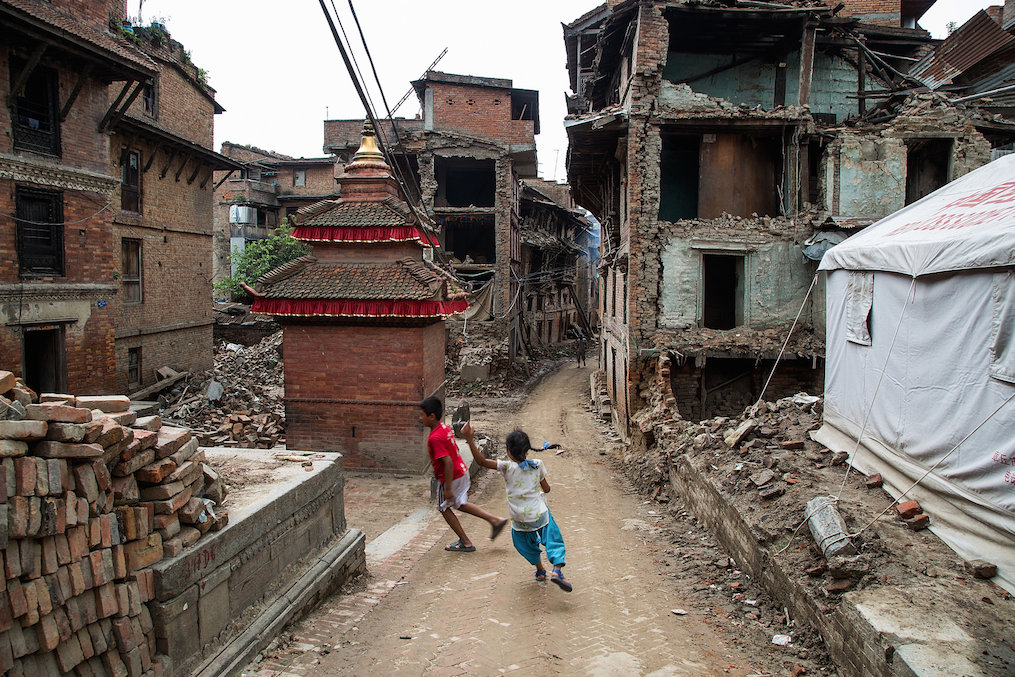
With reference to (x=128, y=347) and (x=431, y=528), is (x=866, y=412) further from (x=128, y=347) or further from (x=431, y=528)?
(x=128, y=347)

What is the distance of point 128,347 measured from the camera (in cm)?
1984

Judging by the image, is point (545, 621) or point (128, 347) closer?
point (545, 621)

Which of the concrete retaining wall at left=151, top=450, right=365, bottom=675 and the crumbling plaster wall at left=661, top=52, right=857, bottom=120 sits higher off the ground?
the crumbling plaster wall at left=661, top=52, right=857, bottom=120

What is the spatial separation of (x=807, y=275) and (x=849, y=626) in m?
12.9

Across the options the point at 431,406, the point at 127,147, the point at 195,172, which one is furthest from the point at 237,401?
the point at 431,406

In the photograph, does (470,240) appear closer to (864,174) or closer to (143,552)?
(864,174)

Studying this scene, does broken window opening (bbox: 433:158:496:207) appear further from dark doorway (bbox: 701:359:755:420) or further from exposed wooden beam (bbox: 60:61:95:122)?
dark doorway (bbox: 701:359:755:420)

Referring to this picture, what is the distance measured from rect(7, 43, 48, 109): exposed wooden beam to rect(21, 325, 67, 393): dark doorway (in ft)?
17.5

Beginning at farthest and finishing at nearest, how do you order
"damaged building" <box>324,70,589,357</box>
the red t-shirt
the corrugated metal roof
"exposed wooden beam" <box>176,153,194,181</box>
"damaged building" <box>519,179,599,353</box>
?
"damaged building" <box>519,179,599,353</box>, "damaged building" <box>324,70,589,357</box>, "exposed wooden beam" <box>176,153,194,181</box>, the corrugated metal roof, the red t-shirt

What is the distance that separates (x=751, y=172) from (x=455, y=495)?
43.3 feet

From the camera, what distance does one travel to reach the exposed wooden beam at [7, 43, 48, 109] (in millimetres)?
13016

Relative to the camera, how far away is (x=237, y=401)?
2012 cm

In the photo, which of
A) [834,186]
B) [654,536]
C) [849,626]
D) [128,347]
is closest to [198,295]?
[128,347]

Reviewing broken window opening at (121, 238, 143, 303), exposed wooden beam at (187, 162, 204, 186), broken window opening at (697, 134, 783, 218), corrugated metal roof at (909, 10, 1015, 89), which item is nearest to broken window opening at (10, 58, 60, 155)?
broken window opening at (121, 238, 143, 303)
